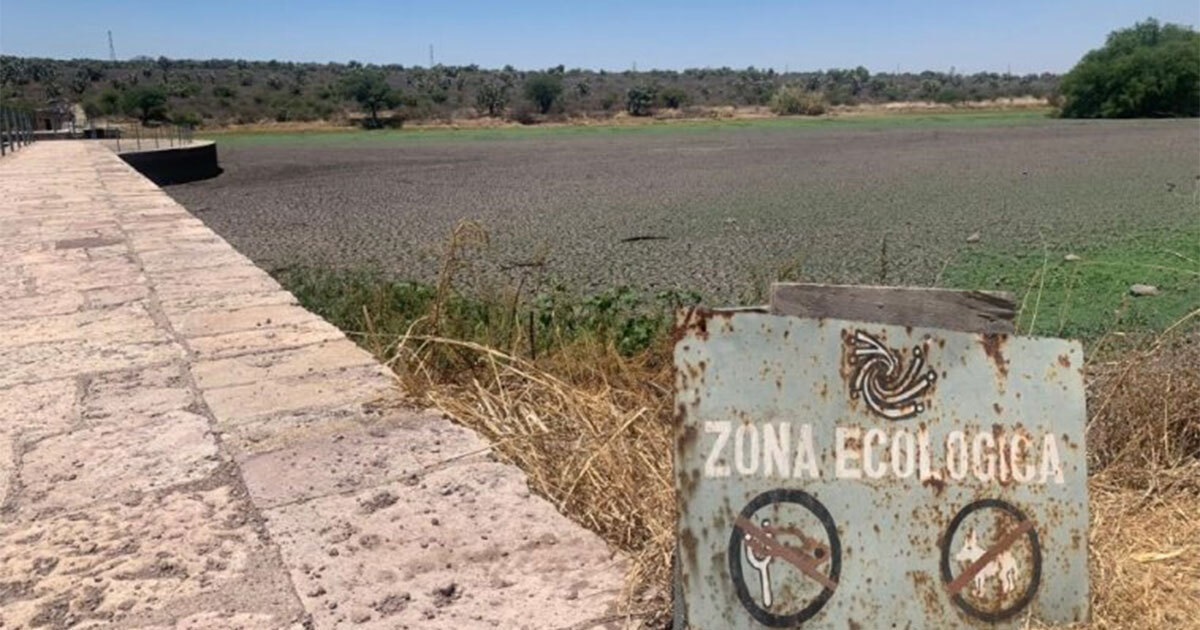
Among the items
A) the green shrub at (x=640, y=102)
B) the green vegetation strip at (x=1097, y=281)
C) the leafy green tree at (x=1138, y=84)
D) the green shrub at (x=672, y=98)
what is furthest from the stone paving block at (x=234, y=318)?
the green shrub at (x=672, y=98)

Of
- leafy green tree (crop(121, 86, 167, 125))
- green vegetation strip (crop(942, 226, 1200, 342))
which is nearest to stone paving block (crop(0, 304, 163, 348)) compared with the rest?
green vegetation strip (crop(942, 226, 1200, 342))

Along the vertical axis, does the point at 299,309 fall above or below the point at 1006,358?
below

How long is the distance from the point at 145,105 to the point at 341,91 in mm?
13573

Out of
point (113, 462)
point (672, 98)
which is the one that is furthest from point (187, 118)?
Answer: point (113, 462)

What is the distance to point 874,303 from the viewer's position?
Result: 5.96 ft

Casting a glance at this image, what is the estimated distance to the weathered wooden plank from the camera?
5.93ft

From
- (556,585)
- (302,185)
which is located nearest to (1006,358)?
(556,585)

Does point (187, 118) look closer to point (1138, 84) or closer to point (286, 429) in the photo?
point (1138, 84)

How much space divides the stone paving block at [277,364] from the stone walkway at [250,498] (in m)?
0.01

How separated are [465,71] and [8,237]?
334 feet

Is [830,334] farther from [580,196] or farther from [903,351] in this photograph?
[580,196]

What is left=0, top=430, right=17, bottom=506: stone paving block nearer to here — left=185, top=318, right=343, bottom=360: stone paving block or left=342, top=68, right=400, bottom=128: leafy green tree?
left=185, top=318, right=343, bottom=360: stone paving block


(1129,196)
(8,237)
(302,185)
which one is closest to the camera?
(8,237)

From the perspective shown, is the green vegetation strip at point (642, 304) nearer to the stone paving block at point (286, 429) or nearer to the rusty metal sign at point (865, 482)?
the stone paving block at point (286, 429)
